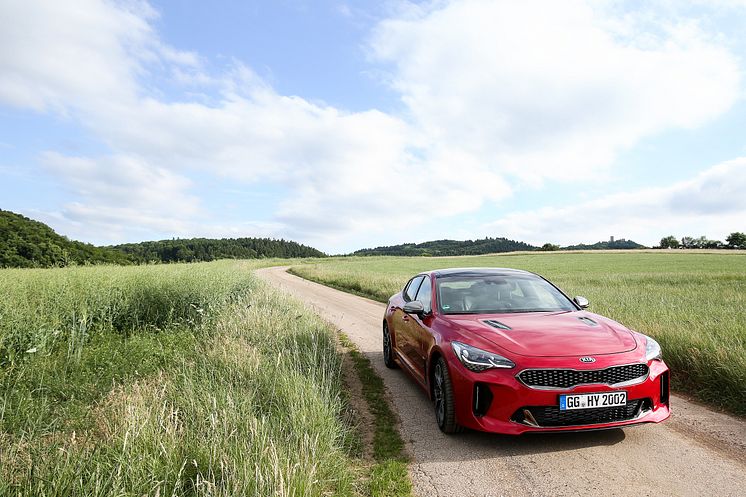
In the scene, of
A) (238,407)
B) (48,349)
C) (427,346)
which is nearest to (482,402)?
(427,346)

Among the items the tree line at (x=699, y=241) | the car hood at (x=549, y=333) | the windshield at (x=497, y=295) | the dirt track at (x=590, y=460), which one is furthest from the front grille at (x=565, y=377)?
the tree line at (x=699, y=241)

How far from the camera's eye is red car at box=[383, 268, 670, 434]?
3.71 m

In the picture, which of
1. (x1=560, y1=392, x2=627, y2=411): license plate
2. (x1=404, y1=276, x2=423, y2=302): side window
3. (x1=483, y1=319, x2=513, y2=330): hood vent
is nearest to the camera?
(x1=560, y1=392, x2=627, y2=411): license plate

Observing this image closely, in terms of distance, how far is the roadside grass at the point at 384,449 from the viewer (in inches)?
130

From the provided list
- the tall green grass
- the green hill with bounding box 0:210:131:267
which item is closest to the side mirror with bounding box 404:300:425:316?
the tall green grass

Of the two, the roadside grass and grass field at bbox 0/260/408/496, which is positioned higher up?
grass field at bbox 0/260/408/496

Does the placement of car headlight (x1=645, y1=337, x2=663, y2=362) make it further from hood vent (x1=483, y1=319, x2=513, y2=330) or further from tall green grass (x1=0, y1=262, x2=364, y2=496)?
tall green grass (x1=0, y1=262, x2=364, y2=496)

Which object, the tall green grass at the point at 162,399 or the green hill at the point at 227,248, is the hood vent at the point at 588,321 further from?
the green hill at the point at 227,248

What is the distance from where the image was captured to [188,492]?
302cm

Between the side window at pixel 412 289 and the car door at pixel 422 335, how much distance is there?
1.78 ft

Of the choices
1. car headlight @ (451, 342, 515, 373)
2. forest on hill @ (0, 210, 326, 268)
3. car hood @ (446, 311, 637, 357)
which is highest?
forest on hill @ (0, 210, 326, 268)

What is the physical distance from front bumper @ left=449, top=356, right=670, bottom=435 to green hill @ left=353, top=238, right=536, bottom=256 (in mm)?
100607

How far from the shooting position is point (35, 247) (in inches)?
1270

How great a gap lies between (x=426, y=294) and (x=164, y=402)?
3.34 m
